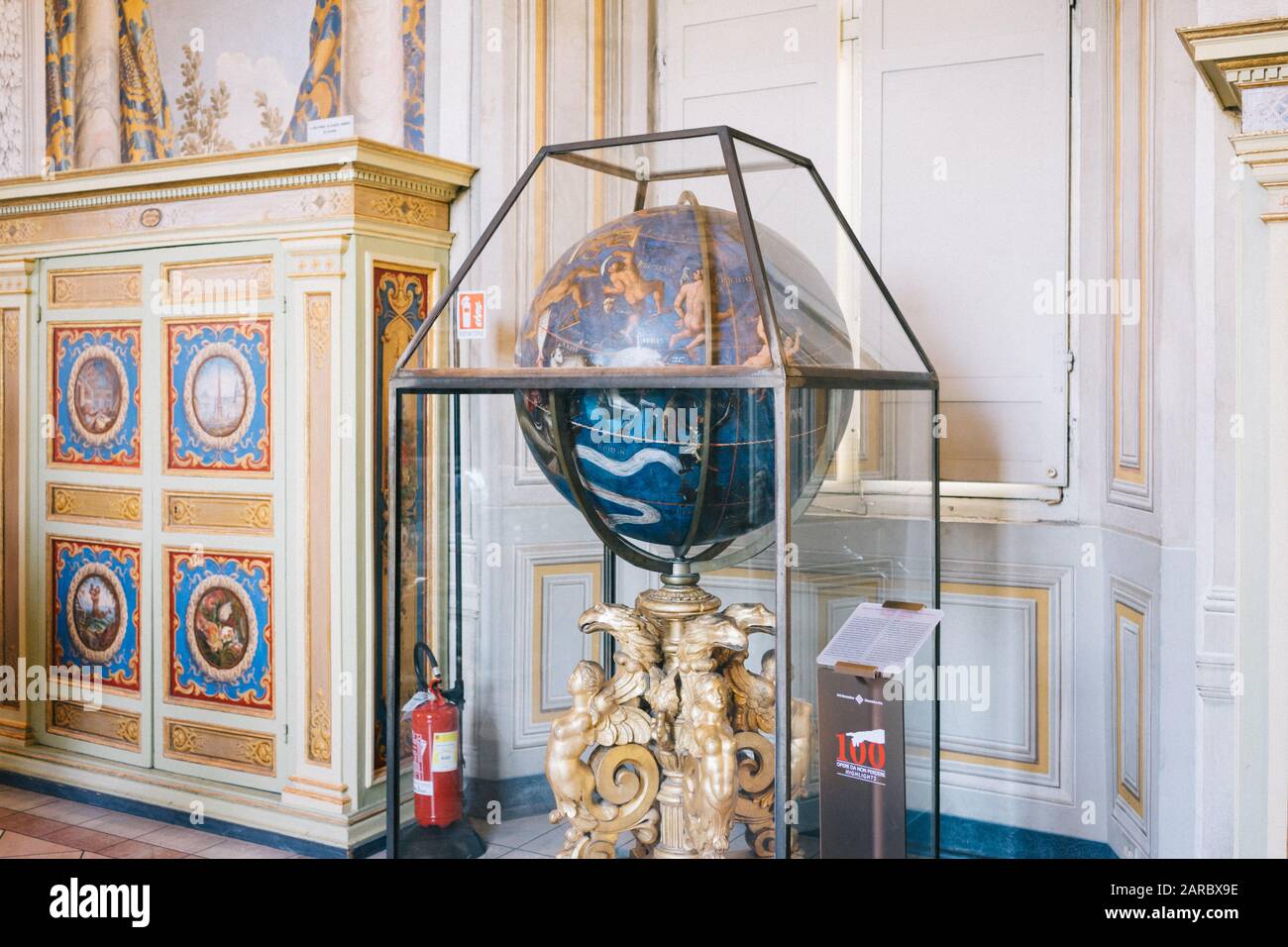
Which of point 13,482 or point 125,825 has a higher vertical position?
point 13,482

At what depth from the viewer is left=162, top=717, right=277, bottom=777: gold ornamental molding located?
4.05 m

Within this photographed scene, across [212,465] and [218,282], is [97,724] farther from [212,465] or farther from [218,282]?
[218,282]

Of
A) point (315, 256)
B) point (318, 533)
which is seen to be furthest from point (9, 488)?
point (315, 256)

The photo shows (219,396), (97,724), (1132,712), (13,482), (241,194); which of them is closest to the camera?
(1132,712)

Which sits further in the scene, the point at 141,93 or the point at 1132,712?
the point at 141,93

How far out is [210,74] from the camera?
493 centimetres

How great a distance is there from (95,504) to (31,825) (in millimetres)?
1171

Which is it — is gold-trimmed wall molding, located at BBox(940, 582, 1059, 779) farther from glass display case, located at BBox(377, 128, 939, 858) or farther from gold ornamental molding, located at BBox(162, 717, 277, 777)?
gold ornamental molding, located at BBox(162, 717, 277, 777)

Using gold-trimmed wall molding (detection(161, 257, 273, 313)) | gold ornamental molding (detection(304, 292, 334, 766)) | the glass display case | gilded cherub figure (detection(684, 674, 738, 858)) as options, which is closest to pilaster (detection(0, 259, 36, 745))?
gold-trimmed wall molding (detection(161, 257, 273, 313))

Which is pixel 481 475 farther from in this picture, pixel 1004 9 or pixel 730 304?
pixel 1004 9

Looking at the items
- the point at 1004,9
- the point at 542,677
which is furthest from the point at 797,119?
the point at 542,677

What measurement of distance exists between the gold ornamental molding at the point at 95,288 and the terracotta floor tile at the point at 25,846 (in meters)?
1.90

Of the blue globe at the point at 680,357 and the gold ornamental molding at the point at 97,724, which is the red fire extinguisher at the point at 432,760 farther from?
the gold ornamental molding at the point at 97,724
